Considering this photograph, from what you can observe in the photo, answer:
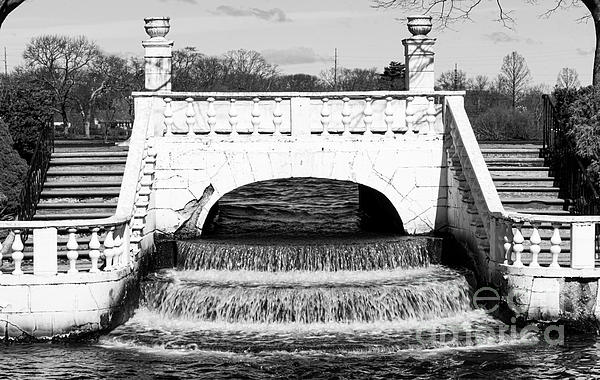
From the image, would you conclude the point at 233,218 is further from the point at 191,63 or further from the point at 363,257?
the point at 191,63

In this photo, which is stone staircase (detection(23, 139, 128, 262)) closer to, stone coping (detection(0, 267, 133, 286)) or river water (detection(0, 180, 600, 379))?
river water (detection(0, 180, 600, 379))

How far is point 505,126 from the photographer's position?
122ft

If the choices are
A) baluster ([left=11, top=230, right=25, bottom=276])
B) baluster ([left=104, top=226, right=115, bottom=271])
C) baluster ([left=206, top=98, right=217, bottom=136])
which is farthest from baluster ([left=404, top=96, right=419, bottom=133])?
baluster ([left=11, top=230, right=25, bottom=276])

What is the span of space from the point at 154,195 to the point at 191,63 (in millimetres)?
40765

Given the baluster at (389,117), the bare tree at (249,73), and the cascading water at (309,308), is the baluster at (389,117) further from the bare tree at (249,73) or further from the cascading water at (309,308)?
the bare tree at (249,73)

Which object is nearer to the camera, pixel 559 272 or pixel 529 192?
pixel 559 272

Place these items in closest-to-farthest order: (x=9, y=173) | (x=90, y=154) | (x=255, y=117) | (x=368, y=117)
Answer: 1. (x=255, y=117)
2. (x=368, y=117)
3. (x=9, y=173)
4. (x=90, y=154)

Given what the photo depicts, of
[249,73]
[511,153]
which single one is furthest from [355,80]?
[511,153]

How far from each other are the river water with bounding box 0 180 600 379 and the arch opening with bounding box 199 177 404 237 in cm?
164

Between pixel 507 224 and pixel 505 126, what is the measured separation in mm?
22628

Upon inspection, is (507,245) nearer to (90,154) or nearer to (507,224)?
(507,224)

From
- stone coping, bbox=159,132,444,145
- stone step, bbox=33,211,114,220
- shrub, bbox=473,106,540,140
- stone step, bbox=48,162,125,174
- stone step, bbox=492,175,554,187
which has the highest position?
shrub, bbox=473,106,540,140

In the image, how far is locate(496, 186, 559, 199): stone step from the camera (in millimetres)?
18375

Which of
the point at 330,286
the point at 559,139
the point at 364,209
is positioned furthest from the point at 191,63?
the point at 330,286
